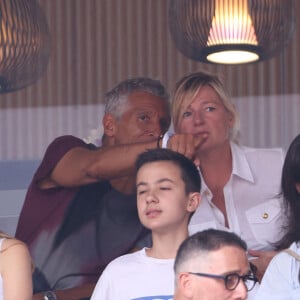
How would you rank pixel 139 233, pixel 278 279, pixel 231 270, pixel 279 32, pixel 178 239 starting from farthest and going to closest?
pixel 279 32 < pixel 139 233 < pixel 178 239 < pixel 278 279 < pixel 231 270

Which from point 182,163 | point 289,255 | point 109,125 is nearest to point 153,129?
point 109,125

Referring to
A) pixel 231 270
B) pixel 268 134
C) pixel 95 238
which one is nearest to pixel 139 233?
pixel 95 238

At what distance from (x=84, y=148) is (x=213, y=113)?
1.74 feet

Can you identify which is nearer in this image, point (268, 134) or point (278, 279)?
point (278, 279)

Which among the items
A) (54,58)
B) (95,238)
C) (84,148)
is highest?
(54,58)

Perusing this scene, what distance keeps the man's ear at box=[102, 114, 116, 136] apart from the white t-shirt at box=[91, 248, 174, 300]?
3.48ft

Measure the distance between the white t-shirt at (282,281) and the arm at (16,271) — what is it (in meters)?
0.80

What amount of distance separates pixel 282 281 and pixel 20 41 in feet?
5.87

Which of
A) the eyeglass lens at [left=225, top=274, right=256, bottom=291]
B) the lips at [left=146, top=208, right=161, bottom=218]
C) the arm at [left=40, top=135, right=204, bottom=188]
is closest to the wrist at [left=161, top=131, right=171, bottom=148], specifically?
the arm at [left=40, top=135, right=204, bottom=188]

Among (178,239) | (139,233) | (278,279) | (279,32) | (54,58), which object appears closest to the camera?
(278,279)

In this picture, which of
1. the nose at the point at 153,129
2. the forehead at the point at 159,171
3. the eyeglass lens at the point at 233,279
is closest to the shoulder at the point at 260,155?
the nose at the point at 153,129

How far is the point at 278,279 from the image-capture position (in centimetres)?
396

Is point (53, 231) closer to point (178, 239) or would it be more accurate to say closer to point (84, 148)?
point (84, 148)

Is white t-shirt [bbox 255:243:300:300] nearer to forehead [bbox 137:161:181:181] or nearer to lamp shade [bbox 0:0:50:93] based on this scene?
forehead [bbox 137:161:181:181]
